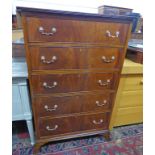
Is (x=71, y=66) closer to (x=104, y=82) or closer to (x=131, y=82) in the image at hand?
(x=104, y=82)

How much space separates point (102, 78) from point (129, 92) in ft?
1.48

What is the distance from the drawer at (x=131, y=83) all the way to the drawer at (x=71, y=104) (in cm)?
20

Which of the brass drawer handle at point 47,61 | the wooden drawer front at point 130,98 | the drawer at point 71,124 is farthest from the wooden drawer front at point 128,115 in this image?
the brass drawer handle at point 47,61

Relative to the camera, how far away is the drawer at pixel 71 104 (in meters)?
1.07

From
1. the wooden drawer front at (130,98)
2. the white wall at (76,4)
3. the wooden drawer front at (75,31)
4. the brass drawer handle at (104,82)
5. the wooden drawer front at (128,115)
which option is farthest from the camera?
the wooden drawer front at (128,115)

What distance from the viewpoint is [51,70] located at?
96cm

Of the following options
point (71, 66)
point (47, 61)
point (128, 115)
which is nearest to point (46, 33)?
point (47, 61)

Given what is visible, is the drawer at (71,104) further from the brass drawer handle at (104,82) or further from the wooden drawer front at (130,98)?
the wooden drawer front at (130,98)

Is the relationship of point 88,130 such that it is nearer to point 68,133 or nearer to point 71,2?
point 68,133

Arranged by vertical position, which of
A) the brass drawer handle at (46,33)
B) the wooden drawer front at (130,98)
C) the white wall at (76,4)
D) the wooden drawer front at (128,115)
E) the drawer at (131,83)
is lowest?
the wooden drawer front at (128,115)

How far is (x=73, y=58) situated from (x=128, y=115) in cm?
102

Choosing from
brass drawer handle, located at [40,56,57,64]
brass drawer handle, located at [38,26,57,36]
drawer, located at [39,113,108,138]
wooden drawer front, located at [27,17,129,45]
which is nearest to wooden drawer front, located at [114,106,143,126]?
drawer, located at [39,113,108,138]

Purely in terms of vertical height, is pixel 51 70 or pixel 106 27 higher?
pixel 106 27
